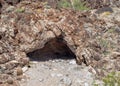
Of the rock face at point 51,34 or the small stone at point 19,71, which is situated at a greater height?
the rock face at point 51,34

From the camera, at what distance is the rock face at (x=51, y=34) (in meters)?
12.0

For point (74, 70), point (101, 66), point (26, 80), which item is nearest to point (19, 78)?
point (26, 80)

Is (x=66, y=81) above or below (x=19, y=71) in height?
below

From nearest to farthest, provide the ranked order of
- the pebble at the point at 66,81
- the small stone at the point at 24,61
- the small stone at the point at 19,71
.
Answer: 1. the pebble at the point at 66,81
2. the small stone at the point at 19,71
3. the small stone at the point at 24,61

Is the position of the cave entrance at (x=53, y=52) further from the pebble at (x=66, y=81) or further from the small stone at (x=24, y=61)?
the pebble at (x=66, y=81)

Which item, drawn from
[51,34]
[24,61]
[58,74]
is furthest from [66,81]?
[51,34]

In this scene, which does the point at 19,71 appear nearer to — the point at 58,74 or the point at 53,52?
the point at 58,74

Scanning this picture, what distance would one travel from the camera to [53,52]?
12992 millimetres

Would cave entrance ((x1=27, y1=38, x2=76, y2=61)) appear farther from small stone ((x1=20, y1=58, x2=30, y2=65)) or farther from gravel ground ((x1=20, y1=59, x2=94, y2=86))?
small stone ((x1=20, y1=58, x2=30, y2=65))

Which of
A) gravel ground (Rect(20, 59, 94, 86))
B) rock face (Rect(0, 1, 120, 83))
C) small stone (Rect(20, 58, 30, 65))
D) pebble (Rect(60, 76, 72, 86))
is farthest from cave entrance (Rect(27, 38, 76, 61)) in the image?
pebble (Rect(60, 76, 72, 86))

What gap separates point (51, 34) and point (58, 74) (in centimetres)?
158

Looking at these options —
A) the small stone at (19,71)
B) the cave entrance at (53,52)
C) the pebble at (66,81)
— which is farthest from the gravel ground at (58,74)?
the cave entrance at (53,52)

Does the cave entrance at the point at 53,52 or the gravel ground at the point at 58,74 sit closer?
the gravel ground at the point at 58,74

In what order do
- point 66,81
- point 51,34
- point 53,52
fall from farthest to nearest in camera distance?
point 53,52, point 51,34, point 66,81
